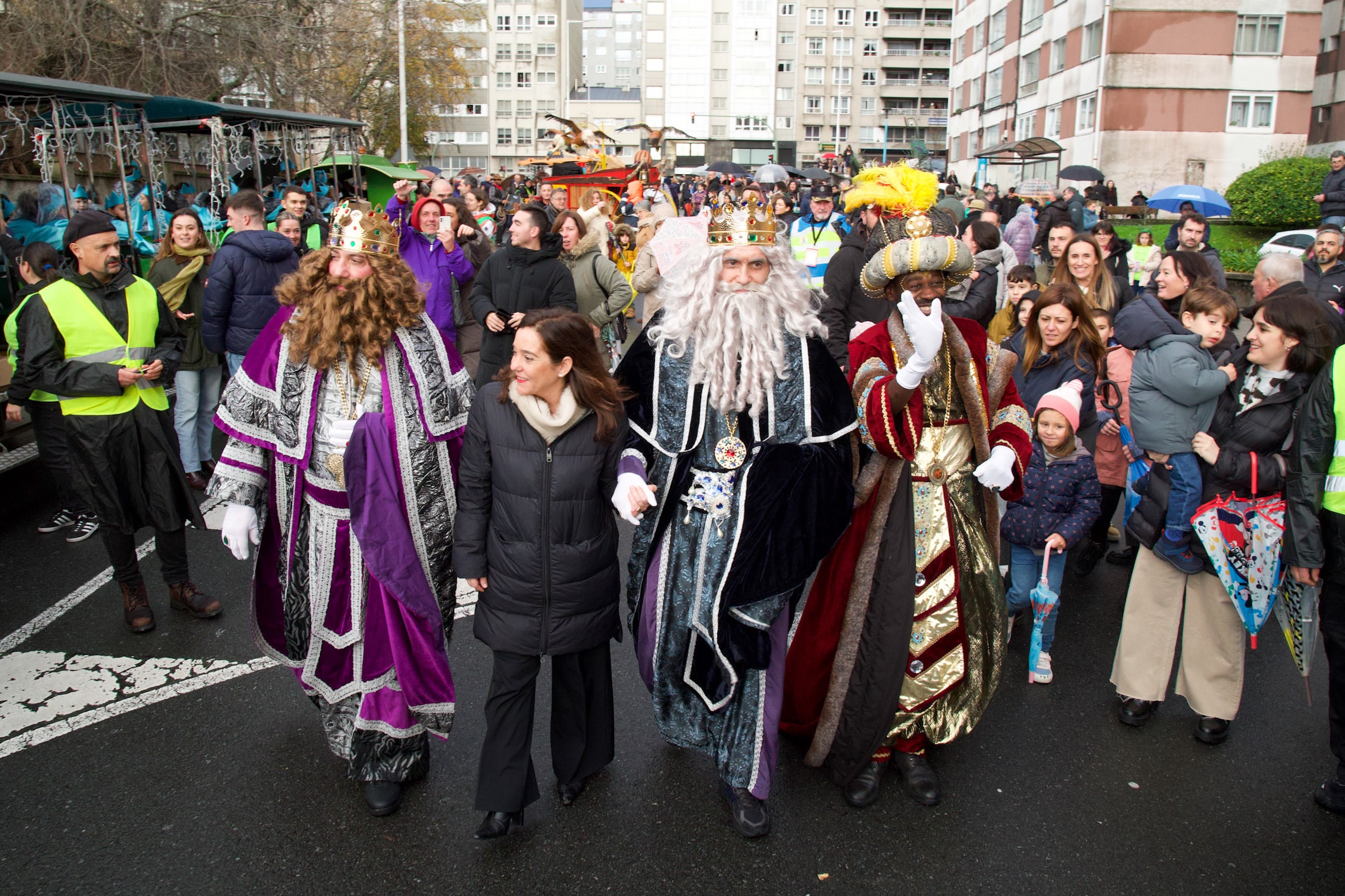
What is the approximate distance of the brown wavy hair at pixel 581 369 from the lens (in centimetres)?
306

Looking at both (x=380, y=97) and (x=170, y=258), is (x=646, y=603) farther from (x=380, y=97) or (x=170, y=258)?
(x=380, y=97)

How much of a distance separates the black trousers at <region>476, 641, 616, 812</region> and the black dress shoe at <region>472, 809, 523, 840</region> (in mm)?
34

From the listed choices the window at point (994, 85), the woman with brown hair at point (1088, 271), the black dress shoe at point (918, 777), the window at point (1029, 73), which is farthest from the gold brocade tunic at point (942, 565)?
the window at point (994, 85)

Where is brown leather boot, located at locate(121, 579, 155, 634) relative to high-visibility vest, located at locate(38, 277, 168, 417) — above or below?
below

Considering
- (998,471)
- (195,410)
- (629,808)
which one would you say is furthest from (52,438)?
(998,471)

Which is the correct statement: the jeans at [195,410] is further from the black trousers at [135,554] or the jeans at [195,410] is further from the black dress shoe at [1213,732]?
the black dress shoe at [1213,732]

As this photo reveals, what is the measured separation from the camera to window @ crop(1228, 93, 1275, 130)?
38.1 m

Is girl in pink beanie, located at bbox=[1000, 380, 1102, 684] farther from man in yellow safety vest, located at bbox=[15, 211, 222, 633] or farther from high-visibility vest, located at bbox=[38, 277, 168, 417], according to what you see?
high-visibility vest, located at bbox=[38, 277, 168, 417]

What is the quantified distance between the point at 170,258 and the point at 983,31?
53.0 meters

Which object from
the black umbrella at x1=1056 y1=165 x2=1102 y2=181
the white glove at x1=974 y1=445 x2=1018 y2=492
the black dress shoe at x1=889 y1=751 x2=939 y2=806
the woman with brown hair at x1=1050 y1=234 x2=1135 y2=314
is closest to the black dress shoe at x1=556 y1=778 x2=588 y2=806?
the black dress shoe at x1=889 y1=751 x2=939 y2=806

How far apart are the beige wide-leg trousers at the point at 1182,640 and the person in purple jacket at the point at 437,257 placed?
206 inches

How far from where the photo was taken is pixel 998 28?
1960 inches

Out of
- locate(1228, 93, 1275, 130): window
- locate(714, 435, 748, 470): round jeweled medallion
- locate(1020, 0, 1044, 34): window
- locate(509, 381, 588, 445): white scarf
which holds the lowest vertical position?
locate(714, 435, 748, 470): round jeweled medallion

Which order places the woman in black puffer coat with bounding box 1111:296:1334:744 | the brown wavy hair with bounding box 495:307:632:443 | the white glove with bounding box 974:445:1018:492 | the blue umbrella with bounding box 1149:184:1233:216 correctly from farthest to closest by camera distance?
the blue umbrella with bounding box 1149:184:1233:216 → the woman in black puffer coat with bounding box 1111:296:1334:744 → the white glove with bounding box 974:445:1018:492 → the brown wavy hair with bounding box 495:307:632:443
